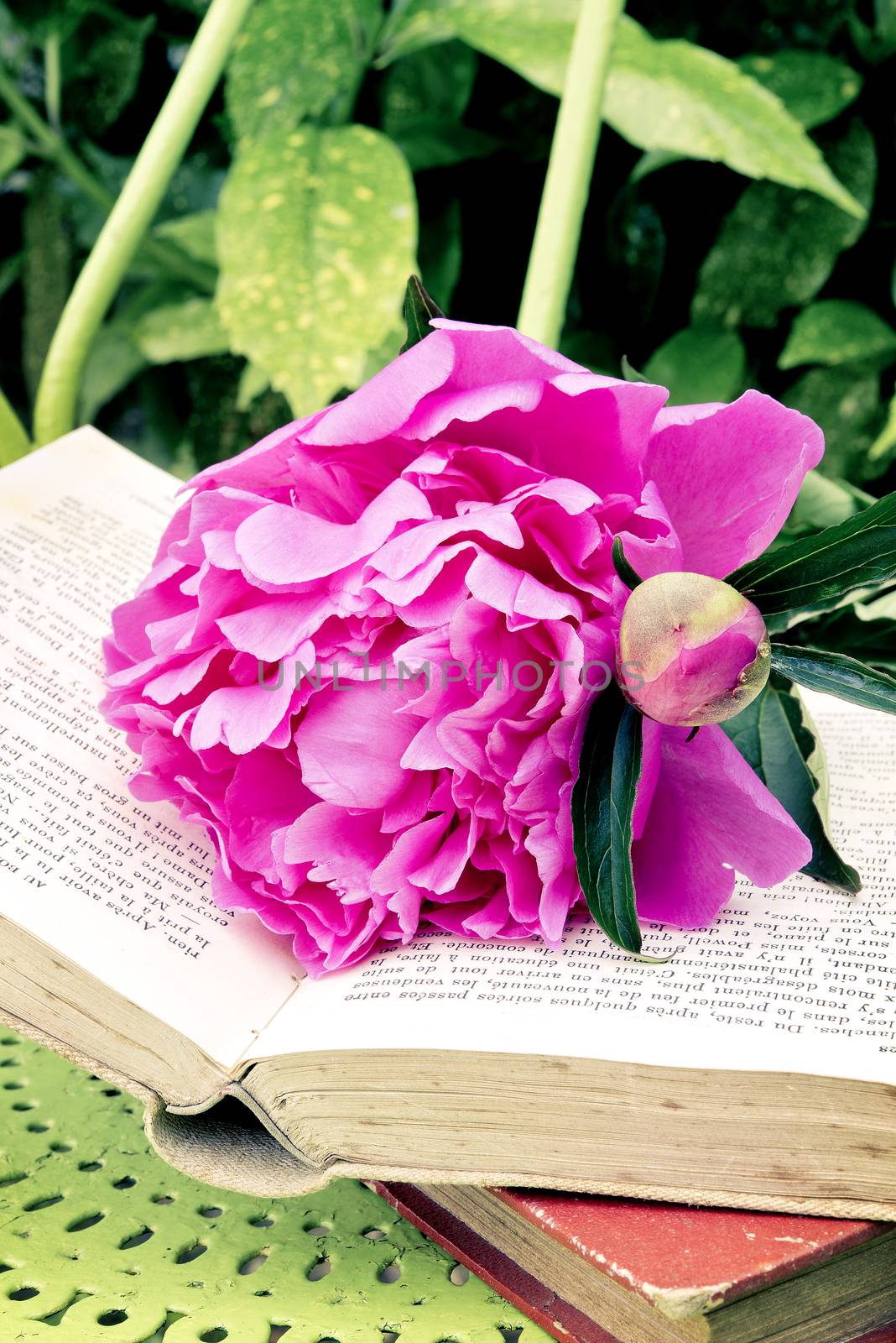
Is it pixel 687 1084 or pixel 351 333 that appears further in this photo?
pixel 351 333

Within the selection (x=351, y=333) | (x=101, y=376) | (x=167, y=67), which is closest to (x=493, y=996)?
(x=351, y=333)

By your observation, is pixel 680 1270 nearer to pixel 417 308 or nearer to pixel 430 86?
pixel 417 308

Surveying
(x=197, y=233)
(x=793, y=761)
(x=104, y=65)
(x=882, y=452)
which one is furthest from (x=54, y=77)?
(x=793, y=761)

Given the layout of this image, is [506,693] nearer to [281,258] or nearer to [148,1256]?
[148,1256]

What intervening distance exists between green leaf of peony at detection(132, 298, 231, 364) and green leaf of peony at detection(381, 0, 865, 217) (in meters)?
0.19

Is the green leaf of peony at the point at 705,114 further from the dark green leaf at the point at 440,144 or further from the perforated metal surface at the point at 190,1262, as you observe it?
the perforated metal surface at the point at 190,1262

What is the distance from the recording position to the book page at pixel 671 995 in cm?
26

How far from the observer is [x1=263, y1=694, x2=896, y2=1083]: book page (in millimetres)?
262

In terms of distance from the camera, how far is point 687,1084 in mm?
263

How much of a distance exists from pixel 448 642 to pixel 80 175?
0.53m

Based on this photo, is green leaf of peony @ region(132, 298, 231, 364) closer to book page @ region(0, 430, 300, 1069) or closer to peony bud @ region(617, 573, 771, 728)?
book page @ region(0, 430, 300, 1069)

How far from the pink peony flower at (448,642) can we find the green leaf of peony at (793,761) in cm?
3

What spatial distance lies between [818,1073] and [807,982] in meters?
0.03

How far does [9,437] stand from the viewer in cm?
51
